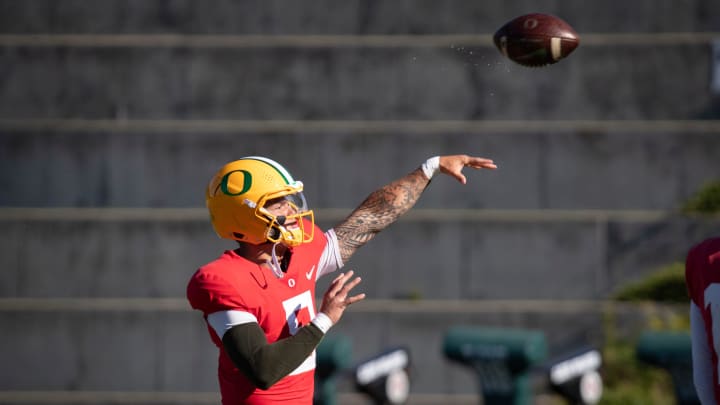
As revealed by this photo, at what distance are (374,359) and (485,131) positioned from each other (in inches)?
198

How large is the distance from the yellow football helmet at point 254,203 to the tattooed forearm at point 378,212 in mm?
573

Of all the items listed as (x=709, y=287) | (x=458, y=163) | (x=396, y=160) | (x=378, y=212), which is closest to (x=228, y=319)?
(x=378, y=212)

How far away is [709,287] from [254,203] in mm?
1880

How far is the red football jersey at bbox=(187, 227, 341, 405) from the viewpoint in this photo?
497cm

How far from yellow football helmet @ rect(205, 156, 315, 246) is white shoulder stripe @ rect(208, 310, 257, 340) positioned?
1.27 ft

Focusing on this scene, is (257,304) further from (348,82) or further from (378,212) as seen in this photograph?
(348,82)

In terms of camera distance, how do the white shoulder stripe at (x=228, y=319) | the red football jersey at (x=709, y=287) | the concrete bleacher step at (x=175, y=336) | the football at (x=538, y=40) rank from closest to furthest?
1. the red football jersey at (x=709, y=287)
2. the white shoulder stripe at (x=228, y=319)
3. the football at (x=538, y=40)
4. the concrete bleacher step at (x=175, y=336)

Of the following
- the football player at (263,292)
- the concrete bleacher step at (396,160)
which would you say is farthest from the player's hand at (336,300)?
the concrete bleacher step at (396,160)

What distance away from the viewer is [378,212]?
5980 millimetres

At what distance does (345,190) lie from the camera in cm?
1397

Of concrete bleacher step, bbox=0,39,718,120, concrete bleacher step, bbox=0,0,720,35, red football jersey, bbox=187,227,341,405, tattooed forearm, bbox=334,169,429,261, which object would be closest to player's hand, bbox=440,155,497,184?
tattooed forearm, bbox=334,169,429,261

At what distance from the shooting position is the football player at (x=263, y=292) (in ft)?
15.9

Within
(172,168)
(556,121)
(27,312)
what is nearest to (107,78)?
(172,168)

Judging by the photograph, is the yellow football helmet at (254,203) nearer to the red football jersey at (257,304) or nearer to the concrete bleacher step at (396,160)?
the red football jersey at (257,304)
